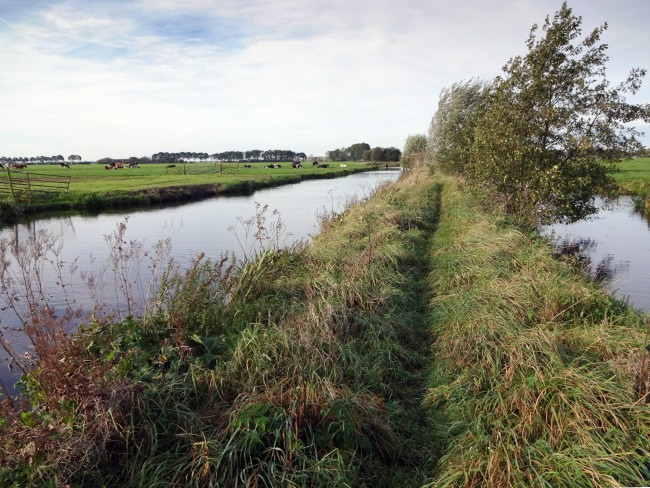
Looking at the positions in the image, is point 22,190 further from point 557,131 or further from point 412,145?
point 412,145

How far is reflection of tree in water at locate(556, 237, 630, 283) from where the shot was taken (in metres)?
12.3

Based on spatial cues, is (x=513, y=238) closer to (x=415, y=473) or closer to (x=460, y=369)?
(x=460, y=369)

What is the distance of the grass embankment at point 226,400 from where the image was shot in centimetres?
352

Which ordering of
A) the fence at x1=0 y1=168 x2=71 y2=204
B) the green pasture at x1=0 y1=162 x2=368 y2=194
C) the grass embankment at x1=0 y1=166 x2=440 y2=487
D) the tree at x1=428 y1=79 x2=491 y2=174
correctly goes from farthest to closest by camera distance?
the green pasture at x1=0 y1=162 x2=368 y2=194
the tree at x1=428 y1=79 x2=491 y2=174
the fence at x1=0 y1=168 x2=71 y2=204
the grass embankment at x1=0 y1=166 x2=440 y2=487

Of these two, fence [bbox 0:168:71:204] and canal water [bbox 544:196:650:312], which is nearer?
canal water [bbox 544:196:650:312]

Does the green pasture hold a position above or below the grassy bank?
above

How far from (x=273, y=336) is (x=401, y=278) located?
4.07m

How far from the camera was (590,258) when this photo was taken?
15.1 meters

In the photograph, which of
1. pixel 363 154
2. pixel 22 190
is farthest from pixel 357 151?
pixel 22 190

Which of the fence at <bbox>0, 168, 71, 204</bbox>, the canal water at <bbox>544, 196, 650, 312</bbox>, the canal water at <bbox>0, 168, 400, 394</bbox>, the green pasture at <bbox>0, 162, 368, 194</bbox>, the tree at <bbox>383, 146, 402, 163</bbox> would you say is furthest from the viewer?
the tree at <bbox>383, 146, 402, 163</bbox>

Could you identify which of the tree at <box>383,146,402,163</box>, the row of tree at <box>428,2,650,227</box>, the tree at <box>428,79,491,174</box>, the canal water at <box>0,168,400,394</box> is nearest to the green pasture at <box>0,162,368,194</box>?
the canal water at <box>0,168,400,394</box>

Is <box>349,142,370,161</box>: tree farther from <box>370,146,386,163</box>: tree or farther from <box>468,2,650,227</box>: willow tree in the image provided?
<box>468,2,650,227</box>: willow tree

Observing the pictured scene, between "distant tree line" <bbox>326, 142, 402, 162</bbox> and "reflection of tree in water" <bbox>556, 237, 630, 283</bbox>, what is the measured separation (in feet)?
416

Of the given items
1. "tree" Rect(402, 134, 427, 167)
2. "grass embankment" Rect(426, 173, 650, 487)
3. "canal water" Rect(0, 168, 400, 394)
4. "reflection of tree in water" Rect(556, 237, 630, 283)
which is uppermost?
"tree" Rect(402, 134, 427, 167)
